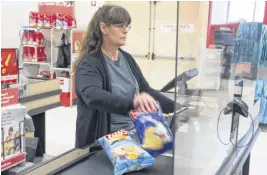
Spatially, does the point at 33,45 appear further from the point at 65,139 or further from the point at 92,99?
the point at 92,99

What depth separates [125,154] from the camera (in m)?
1.19

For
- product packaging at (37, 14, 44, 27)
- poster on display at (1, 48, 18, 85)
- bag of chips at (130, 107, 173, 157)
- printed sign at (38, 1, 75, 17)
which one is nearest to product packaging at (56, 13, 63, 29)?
product packaging at (37, 14, 44, 27)

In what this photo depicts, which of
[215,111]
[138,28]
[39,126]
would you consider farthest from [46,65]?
[215,111]

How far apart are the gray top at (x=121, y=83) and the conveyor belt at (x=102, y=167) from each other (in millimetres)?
359

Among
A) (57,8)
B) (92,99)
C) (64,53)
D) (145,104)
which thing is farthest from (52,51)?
(145,104)

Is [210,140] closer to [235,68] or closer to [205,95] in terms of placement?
[205,95]

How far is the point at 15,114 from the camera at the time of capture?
1144mm

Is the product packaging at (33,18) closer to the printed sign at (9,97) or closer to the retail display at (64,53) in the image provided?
the retail display at (64,53)

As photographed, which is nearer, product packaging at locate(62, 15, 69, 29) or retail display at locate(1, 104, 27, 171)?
retail display at locate(1, 104, 27, 171)

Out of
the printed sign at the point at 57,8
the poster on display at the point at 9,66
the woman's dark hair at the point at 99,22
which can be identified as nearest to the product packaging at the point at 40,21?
the printed sign at the point at 57,8

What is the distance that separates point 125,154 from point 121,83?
0.68 m

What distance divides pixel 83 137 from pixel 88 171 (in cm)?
53

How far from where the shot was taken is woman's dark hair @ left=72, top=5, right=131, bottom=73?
1749mm

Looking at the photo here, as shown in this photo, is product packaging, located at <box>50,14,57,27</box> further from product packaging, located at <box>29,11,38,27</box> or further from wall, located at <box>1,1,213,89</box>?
wall, located at <box>1,1,213,89</box>
